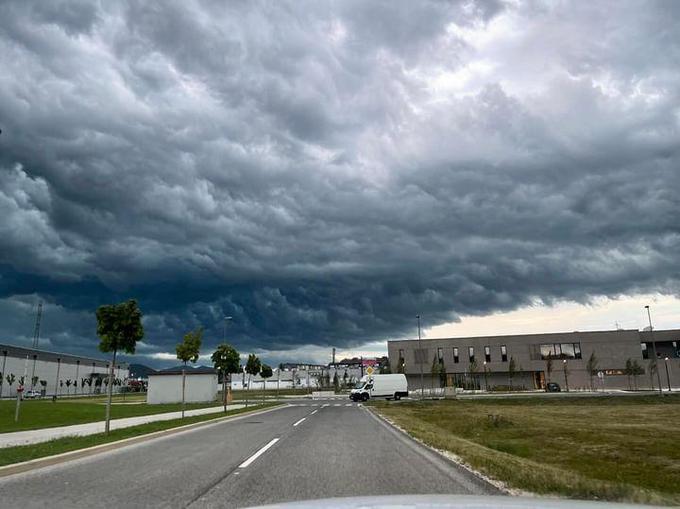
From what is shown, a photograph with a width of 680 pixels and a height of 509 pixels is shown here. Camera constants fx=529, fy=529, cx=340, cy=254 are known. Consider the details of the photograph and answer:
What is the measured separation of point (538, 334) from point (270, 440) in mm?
80108

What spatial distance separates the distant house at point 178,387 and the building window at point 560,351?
183 feet

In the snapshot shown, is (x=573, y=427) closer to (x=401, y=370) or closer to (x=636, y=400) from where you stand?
(x=636, y=400)

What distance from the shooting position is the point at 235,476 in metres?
9.46

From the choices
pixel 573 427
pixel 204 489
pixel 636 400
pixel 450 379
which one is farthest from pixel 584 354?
pixel 204 489

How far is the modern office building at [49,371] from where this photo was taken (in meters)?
106

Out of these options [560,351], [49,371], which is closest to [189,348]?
[560,351]

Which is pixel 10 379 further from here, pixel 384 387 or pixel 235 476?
pixel 235 476

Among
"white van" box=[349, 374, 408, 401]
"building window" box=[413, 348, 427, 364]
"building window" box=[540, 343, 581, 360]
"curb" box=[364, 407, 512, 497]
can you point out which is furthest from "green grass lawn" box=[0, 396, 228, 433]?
"building window" box=[540, 343, 581, 360]

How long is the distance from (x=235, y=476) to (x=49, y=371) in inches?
5304

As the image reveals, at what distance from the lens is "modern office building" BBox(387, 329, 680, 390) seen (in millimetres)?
83062

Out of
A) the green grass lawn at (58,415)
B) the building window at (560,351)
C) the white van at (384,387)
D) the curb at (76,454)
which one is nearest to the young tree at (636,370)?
the building window at (560,351)

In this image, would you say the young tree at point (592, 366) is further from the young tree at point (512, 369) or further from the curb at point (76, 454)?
the curb at point (76, 454)

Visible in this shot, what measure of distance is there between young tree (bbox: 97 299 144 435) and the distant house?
3780cm

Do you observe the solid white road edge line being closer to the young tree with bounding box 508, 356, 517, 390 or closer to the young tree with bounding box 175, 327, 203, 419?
the young tree with bounding box 175, 327, 203, 419
